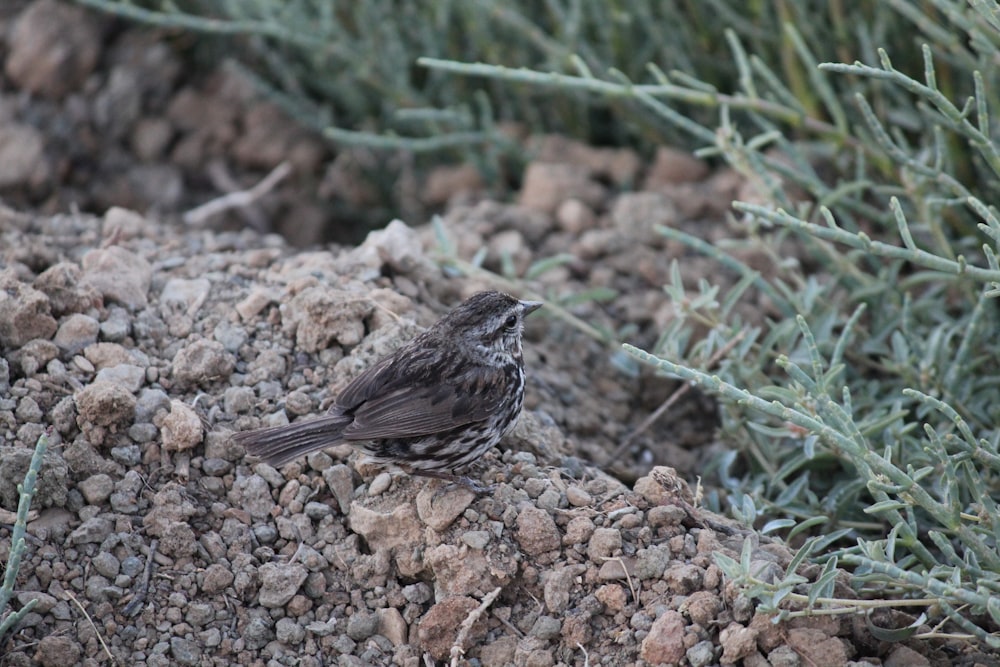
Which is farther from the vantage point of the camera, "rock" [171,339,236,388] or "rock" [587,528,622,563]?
"rock" [171,339,236,388]

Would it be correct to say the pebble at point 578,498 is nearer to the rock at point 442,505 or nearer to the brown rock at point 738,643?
the rock at point 442,505

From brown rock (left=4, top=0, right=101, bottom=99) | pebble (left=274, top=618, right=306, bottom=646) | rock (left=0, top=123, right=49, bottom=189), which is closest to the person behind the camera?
pebble (left=274, top=618, right=306, bottom=646)

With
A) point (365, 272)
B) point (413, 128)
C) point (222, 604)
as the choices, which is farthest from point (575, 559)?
point (413, 128)

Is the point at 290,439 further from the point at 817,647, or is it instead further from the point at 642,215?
the point at 642,215

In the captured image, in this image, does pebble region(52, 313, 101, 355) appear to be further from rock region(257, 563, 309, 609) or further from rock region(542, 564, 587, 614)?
rock region(542, 564, 587, 614)

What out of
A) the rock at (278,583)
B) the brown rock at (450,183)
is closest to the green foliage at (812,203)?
the brown rock at (450,183)

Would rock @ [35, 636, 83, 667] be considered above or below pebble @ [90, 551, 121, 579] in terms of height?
below

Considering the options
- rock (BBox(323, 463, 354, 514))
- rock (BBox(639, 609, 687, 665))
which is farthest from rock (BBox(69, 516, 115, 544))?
rock (BBox(639, 609, 687, 665))
